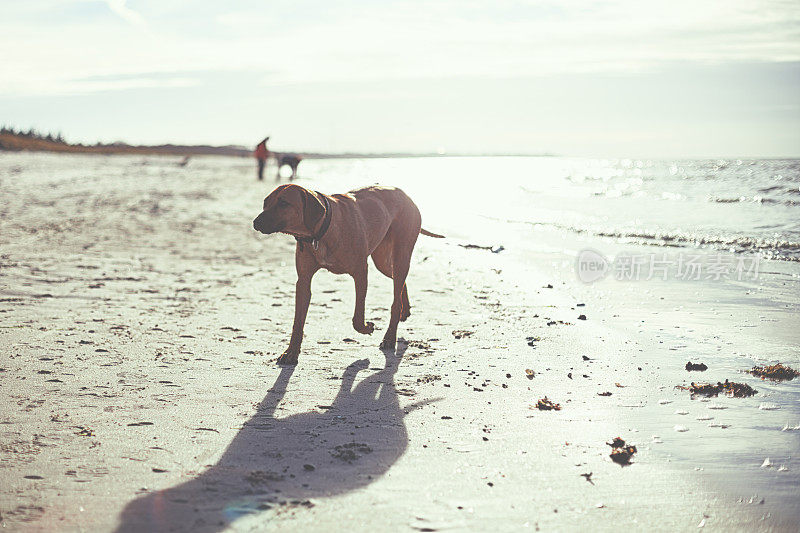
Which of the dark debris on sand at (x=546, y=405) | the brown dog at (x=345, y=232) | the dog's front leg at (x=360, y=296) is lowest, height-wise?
the dark debris on sand at (x=546, y=405)

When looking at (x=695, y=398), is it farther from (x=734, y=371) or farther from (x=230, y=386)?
(x=230, y=386)

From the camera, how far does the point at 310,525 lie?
289 centimetres

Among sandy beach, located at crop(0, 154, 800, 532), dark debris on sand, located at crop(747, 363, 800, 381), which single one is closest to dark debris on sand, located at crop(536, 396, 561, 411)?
sandy beach, located at crop(0, 154, 800, 532)

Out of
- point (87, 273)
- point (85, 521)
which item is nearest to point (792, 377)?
point (85, 521)

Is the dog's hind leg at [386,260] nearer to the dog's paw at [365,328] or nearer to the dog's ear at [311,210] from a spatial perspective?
the dog's paw at [365,328]

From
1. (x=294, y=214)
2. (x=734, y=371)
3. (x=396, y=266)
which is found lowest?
(x=734, y=371)

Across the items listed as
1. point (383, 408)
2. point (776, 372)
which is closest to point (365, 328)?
point (383, 408)

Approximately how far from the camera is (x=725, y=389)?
4.74 m

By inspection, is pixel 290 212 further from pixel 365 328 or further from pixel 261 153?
pixel 261 153

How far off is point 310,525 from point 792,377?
3.99 meters

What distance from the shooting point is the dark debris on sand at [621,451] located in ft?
11.8

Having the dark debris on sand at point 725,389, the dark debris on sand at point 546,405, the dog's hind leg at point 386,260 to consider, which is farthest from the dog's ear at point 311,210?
the dark debris on sand at point 725,389

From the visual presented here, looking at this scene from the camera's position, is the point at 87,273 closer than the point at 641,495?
No

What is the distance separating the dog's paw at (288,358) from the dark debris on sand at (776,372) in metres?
3.59
